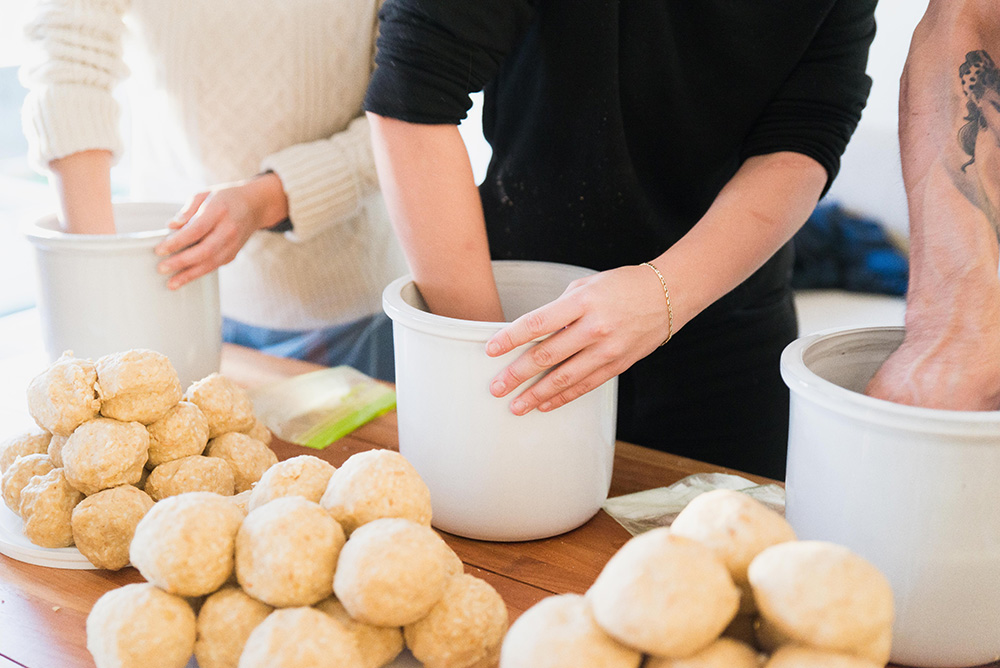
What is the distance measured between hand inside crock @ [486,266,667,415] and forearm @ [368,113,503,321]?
0.39 ft

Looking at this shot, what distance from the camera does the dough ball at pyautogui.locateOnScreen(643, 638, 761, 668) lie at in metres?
0.45

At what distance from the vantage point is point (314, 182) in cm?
130

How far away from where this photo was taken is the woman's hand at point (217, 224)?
1.02 meters

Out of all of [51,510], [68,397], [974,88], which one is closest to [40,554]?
[51,510]

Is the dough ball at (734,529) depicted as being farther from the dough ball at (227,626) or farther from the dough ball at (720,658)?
the dough ball at (227,626)

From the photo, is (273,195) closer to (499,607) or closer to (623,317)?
(623,317)

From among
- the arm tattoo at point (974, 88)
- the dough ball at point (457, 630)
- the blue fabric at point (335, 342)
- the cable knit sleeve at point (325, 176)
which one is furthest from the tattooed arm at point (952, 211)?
the blue fabric at point (335, 342)

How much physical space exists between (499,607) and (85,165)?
3.01 feet

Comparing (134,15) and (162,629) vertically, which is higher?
(134,15)

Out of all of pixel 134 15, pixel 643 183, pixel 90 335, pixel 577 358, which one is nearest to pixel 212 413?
pixel 90 335

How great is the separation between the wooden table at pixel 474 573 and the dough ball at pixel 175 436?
113 millimetres

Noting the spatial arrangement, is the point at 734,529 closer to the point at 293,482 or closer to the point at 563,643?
the point at 563,643

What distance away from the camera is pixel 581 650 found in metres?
0.46

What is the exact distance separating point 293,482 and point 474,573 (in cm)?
23
